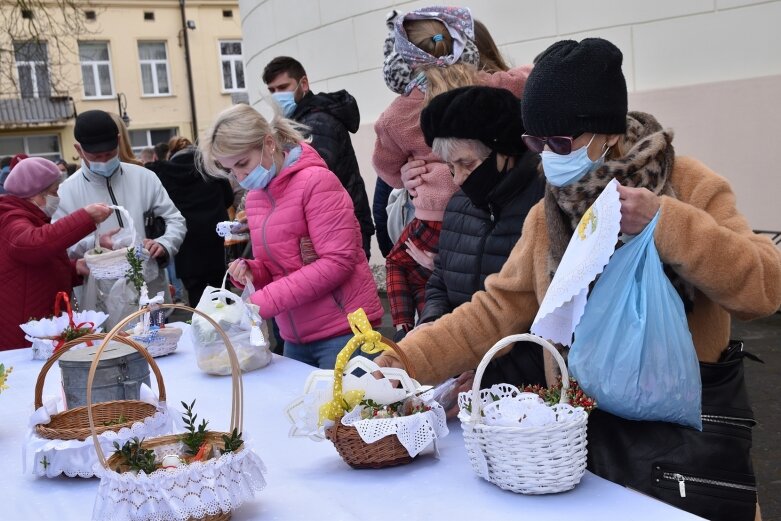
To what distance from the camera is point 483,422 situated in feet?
5.53

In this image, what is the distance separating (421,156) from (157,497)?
72.3 inches

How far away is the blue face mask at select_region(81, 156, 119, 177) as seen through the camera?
428 centimetres

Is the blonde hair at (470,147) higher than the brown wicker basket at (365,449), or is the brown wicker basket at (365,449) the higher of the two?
the blonde hair at (470,147)

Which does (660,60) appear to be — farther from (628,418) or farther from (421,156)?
(628,418)

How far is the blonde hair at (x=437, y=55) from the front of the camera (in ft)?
9.55

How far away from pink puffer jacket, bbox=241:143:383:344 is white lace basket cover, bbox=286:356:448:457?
1.00 meters

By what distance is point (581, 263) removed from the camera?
167cm

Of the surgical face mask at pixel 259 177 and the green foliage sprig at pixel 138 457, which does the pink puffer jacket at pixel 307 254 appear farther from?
the green foliage sprig at pixel 138 457

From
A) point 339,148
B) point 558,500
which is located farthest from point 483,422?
point 339,148

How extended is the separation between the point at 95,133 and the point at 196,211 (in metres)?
1.49

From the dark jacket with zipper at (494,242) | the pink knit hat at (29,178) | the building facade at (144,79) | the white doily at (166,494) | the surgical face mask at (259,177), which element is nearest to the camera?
the white doily at (166,494)

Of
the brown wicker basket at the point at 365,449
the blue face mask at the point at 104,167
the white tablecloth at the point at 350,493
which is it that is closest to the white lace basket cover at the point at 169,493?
the white tablecloth at the point at 350,493

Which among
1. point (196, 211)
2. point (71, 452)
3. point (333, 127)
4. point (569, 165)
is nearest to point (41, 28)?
point (196, 211)

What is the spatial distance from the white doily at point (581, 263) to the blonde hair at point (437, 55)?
1.23 meters
